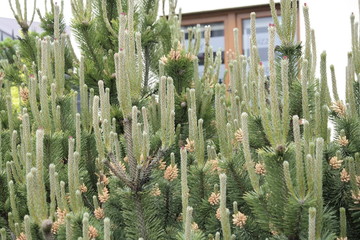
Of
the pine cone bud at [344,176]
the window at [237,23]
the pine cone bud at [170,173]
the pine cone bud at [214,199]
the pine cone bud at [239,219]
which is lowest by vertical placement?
the pine cone bud at [239,219]

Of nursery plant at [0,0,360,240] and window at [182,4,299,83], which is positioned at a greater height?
window at [182,4,299,83]

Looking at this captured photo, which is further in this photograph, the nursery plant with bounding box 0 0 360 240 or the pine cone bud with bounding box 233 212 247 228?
the pine cone bud with bounding box 233 212 247 228

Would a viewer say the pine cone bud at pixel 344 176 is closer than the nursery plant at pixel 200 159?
No

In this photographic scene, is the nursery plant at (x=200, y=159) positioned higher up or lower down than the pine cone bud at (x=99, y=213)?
higher up

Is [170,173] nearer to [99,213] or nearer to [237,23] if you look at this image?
[99,213]

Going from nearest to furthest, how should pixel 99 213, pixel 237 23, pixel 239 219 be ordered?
pixel 239 219, pixel 99 213, pixel 237 23

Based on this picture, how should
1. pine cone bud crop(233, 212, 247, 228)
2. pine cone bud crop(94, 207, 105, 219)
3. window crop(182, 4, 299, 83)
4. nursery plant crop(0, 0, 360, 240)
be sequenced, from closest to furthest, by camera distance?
1. nursery plant crop(0, 0, 360, 240)
2. pine cone bud crop(233, 212, 247, 228)
3. pine cone bud crop(94, 207, 105, 219)
4. window crop(182, 4, 299, 83)

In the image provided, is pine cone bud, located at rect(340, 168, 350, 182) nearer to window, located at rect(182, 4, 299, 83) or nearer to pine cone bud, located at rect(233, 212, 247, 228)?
pine cone bud, located at rect(233, 212, 247, 228)

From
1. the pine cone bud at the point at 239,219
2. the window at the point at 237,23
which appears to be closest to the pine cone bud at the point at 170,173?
the pine cone bud at the point at 239,219

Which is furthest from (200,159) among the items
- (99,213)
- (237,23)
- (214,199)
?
(237,23)

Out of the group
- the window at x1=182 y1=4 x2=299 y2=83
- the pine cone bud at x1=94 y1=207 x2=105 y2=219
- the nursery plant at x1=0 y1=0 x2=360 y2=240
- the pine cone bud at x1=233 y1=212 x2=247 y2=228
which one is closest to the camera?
the nursery plant at x1=0 y1=0 x2=360 y2=240

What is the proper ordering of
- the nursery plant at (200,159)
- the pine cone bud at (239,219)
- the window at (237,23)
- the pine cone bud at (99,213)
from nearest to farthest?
the nursery plant at (200,159) → the pine cone bud at (239,219) → the pine cone bud at (99,213) → the window at (237,23)

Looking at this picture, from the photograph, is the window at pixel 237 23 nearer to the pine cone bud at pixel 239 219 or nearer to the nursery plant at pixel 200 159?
the nursery plant at pixel 200 159

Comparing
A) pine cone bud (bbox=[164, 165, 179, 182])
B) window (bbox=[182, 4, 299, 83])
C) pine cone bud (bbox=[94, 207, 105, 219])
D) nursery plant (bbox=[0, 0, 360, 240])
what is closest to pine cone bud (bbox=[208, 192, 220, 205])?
nursery plant (bbox=[0, 0, 360, 240])
